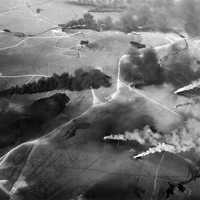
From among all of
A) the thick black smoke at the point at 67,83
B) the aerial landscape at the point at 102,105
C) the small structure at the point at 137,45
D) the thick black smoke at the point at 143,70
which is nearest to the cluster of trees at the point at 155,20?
the aerial landscape at the point at 102,105

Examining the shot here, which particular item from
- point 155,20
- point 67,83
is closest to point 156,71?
point 67,83

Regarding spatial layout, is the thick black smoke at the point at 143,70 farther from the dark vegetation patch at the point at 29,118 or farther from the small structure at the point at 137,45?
the dark vegetation patch at the point at 29,118

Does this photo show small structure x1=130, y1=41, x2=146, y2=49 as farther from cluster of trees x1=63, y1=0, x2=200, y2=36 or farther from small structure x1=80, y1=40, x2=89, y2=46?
small structure x1=80, y1=40, x2=89, y2=46

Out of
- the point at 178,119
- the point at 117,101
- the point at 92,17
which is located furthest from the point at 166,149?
the point at 92,17

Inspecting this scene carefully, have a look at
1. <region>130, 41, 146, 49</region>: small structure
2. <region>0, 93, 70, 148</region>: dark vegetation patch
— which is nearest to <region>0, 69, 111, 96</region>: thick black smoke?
<region>0, 93, 70, 148</region>: dark vegetation patch

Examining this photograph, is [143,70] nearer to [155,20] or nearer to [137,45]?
[137,45]
